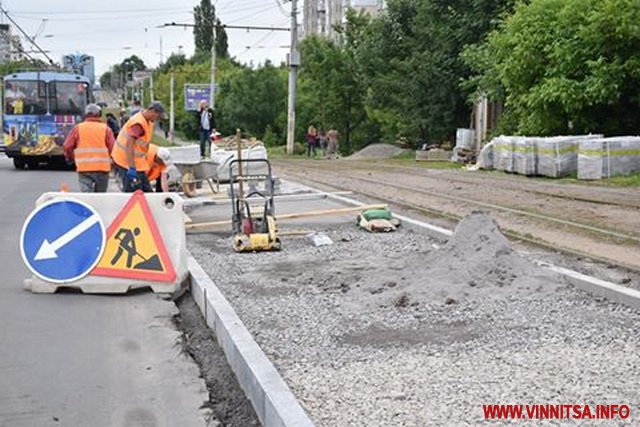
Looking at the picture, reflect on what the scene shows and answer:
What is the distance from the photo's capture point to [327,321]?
658 cm

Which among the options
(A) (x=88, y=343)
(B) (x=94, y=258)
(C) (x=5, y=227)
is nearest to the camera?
(A) (x=88, y=343)

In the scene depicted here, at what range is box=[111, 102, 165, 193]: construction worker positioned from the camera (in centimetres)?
1045

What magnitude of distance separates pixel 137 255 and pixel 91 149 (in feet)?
10.6

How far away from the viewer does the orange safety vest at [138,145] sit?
34.4 ft

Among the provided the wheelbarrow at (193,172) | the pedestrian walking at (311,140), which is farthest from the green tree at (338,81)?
the wheelbarrow at (193,172)

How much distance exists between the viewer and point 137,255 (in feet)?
26.6

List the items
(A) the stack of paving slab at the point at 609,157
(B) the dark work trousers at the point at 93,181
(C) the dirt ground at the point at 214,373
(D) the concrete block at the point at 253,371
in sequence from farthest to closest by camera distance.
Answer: (A) the stack of paving slab at the point at 609,157
(B) the dark work trousers at the point at 93,181
(C) the dirt ground at the point at 214,373
(D) the concrete block at the point at 253,371

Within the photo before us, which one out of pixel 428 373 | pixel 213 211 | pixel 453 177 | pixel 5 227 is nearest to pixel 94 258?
pixel 428 373

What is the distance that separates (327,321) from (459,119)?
113 ft

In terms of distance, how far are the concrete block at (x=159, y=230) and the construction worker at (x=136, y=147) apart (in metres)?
2.32

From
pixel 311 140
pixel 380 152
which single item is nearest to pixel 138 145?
pixel 380 152

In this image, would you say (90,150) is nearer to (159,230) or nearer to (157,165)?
(157,165)

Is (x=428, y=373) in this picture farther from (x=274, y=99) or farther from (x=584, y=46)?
(x=274, y=99)

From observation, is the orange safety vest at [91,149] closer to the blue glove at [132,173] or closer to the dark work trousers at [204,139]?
the blue glove at [132,173]
